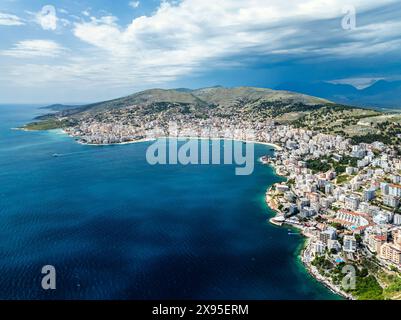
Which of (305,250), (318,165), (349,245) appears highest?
(318,165)

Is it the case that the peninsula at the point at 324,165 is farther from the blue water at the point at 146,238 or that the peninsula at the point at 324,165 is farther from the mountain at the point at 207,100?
the blue water at the point at 146,238

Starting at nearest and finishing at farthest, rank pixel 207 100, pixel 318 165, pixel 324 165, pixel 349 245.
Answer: pixel 349 245 < pixel 324 165 < pixel 318 165 < pixel 207 100

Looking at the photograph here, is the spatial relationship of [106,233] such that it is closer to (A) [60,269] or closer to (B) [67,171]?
(A) [60,269]

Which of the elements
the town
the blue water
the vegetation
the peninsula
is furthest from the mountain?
the blue water

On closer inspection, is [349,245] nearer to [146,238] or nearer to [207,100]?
[146,238]

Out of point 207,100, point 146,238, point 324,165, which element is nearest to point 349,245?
point 146,238

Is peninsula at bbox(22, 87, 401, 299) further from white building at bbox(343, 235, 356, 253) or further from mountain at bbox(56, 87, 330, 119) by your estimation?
mountain at bbox(56, 87, 330, 119)
